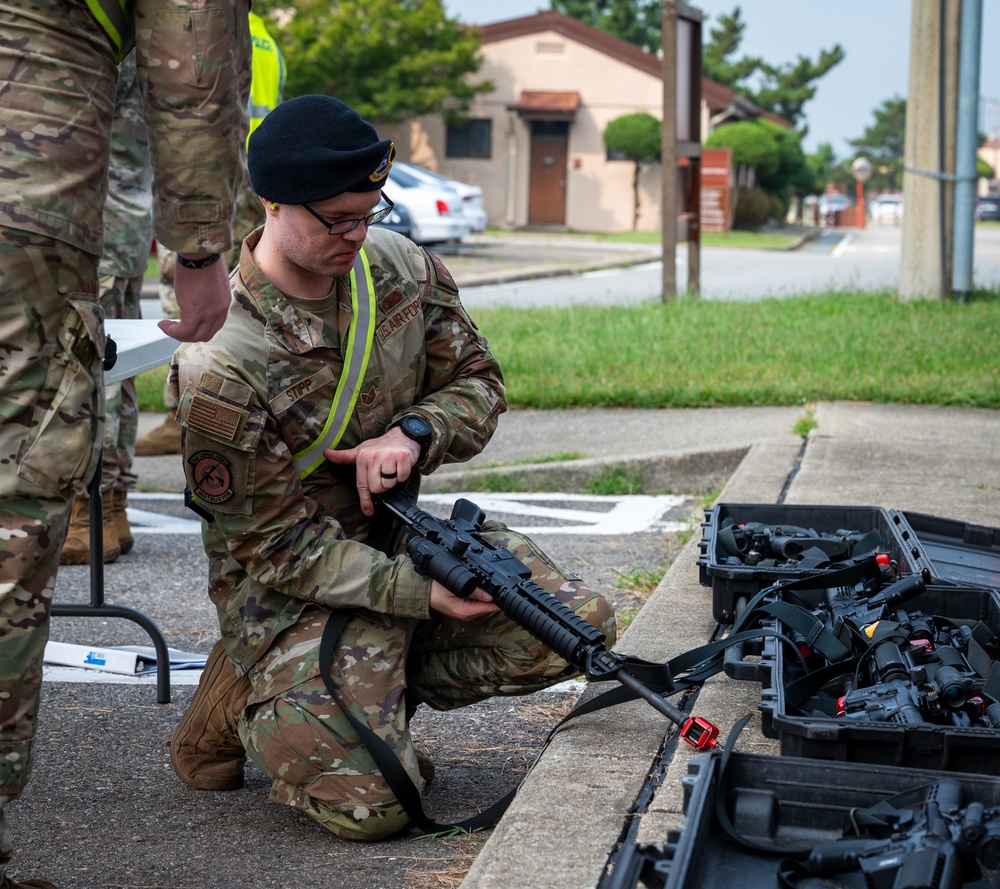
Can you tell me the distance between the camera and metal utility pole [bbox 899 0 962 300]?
1095cm

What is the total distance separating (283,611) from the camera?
2826mm

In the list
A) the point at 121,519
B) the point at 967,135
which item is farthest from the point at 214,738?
the point at 967,135

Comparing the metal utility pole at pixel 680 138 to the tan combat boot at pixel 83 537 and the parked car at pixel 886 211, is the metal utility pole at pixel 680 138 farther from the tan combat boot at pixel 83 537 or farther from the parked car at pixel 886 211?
the parked car at pixel 886 211

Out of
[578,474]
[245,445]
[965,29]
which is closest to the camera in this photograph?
[245,445]

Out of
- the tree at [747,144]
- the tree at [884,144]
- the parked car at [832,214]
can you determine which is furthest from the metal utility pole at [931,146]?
the tree at [884,144]

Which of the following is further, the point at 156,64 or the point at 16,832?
the point at 16,832

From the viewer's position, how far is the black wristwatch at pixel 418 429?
285cm

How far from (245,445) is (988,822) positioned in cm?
148

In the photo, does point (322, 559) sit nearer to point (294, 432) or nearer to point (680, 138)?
point (294, 432)

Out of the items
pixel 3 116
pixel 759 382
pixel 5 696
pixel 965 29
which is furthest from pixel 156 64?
pixel 965 29

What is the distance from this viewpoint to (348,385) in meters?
2.83

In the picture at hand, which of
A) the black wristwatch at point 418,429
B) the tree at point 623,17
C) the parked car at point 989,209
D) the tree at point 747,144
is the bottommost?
the black wristwatch at point 418,429

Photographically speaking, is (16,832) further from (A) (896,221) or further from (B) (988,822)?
(A) (896,221)

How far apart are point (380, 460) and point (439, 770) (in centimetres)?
73
